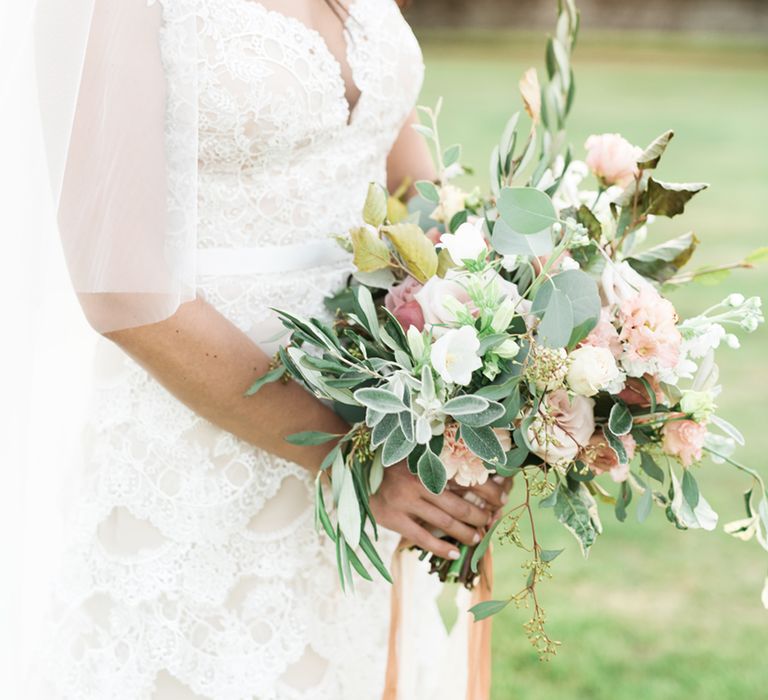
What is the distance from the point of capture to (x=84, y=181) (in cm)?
131

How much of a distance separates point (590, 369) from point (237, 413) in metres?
0.55

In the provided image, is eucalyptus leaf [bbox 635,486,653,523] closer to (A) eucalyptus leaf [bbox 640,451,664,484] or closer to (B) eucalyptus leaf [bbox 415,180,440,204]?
(A) eucalyptus leaf [bbox 640,451,664,484]

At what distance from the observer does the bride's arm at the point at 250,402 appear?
1441mm

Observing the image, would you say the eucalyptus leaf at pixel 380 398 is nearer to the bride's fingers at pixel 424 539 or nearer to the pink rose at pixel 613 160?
the bride's fingers at pixel 424 539

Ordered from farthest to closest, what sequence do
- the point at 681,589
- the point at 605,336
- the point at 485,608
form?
1. the point at 681,589
2. the point at 485,608
3. the point at 605,336

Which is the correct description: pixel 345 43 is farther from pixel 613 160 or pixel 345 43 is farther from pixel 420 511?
pixel 420 511

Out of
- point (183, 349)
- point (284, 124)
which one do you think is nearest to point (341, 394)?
point (183, 349)

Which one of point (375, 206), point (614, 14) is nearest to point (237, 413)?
point (375, 206)

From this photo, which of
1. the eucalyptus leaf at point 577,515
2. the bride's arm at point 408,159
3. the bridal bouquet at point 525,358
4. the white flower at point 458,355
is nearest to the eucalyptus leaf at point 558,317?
the bridal bouquet at point 525,358

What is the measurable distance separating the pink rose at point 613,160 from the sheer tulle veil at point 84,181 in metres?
0.74

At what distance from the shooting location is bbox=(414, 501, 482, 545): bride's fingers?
5.21 ft

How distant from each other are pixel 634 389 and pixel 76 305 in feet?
2.87

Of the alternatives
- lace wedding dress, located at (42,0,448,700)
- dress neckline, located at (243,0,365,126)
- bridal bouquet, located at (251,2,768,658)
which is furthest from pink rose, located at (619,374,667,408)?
dress neckline, located at (243,0,365,126)

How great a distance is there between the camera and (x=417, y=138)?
2109mm
